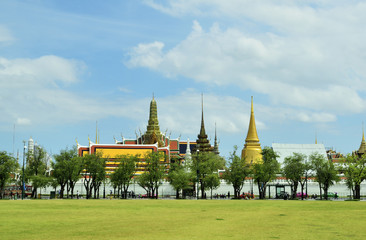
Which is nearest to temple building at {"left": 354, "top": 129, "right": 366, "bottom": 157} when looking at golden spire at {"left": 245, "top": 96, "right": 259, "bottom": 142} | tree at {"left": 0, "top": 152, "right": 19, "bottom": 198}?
golden spire at {"left": 245, "top": 96, "right": 259, "bottom": 142}

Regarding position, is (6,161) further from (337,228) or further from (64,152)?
(337,228)

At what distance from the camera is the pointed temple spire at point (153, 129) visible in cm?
12821

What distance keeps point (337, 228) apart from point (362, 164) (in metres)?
60.1

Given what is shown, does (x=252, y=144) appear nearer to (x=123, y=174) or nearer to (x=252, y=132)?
(x=252, y=132)

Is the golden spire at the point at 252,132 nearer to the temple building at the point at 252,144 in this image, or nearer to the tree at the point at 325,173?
the temple building at the point at 252,144

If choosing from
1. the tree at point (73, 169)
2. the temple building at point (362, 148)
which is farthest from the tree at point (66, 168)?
the temple building at point (362, 148)

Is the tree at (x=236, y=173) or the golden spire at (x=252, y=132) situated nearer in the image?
the tree at (x=236, y=173)

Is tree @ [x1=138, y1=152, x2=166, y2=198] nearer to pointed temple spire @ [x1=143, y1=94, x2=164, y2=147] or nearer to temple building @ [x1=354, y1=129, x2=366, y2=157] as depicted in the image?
pointed temple spire @ [x1=143, y1=94, x2=164, y2=147]

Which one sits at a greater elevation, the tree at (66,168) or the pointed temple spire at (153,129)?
the pointed temple spire at (153,129)

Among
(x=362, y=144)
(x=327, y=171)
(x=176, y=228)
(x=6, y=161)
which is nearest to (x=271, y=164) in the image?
(x=327, y=171)

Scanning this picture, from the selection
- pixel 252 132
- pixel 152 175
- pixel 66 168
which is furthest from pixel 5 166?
pixel 252 132

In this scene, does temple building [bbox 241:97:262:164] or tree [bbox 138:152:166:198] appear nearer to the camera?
tree [bbox 138:152:166:198]

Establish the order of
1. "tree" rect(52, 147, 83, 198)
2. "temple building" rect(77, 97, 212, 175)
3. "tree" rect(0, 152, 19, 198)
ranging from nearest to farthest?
1. "tree" rect(0, 152, 19, 198)
2. "tree" rect(52, 147, 83, 198)
3. "temple building" rect(77, 97, 212, 175)

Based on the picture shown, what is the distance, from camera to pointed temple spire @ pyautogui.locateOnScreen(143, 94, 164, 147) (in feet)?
421
